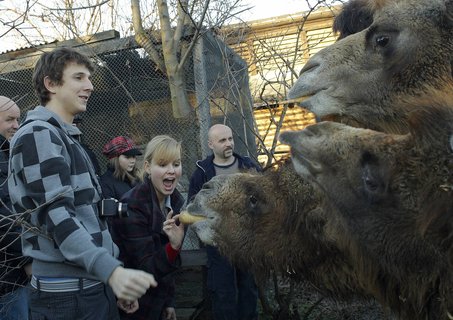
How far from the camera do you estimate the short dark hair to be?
357cm

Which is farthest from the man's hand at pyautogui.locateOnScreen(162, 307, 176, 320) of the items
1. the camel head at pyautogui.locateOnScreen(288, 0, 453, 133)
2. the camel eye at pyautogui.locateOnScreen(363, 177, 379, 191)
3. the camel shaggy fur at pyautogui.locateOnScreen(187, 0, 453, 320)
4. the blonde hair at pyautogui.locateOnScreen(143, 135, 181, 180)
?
the camel eye at pyautogui.locateOnScreen(363, 177, 379, 191)

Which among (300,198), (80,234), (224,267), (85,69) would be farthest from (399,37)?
(224,267)

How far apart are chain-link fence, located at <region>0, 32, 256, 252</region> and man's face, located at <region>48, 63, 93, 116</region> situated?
3119mm

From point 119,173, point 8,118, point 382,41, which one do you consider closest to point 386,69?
point 382,41

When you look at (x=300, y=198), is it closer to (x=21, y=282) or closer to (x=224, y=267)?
(x=224, y=267)

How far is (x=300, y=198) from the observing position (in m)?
4.07

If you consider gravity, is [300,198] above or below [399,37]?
below

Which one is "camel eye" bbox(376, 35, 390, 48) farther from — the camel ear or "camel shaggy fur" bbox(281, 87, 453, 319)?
"camel shaggy fur" bbox(281, 87, 453, 319)

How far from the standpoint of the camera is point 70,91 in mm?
3582

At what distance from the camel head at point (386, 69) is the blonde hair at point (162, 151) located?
5.21 ft

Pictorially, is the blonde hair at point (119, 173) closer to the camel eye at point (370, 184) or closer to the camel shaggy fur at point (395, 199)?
the camel shaggy fur at point (395, 199)

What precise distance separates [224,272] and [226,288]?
0.60ft

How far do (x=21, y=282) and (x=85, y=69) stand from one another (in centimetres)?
194

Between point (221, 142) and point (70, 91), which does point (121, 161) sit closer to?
point (221, 142)
